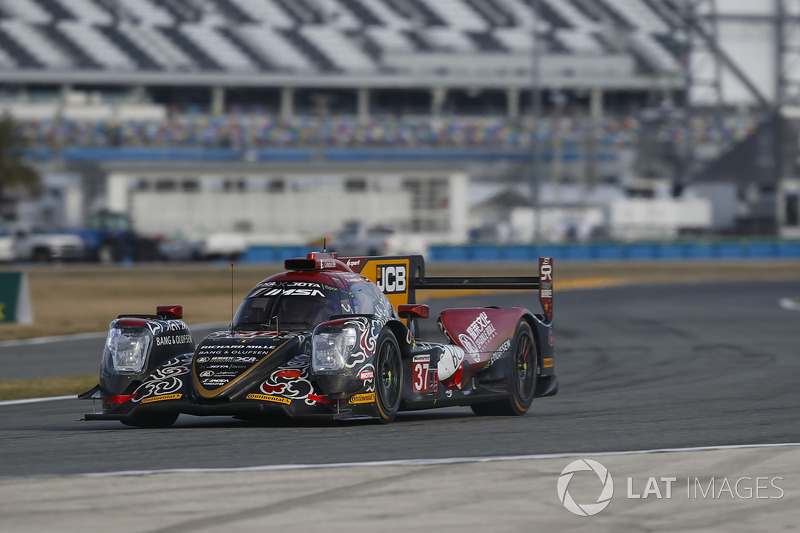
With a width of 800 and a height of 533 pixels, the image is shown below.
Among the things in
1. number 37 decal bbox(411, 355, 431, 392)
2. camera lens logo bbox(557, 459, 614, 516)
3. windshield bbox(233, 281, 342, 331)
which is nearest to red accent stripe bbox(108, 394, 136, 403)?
windshield bbox(233, 281, 342, 331)

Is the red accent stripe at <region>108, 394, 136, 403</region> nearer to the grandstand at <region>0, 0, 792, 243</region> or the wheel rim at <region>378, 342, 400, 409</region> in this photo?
the wheel rim at <region>378, 342, 400, 409</region>

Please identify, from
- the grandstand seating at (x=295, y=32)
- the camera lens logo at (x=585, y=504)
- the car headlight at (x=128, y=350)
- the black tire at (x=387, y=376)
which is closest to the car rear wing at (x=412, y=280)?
the black tire at (x=387, y=376)

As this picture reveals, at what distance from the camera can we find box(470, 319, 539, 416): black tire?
1087 cm

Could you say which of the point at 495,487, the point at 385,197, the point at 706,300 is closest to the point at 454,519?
the point at 495,487

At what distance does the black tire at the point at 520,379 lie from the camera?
10867mm

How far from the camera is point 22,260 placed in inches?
1992

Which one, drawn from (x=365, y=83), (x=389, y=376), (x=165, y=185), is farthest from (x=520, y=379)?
(x=365, y=83)

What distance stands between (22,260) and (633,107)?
45.6 meters

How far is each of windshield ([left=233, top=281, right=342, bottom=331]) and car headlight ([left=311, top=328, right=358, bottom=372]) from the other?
0.66 m

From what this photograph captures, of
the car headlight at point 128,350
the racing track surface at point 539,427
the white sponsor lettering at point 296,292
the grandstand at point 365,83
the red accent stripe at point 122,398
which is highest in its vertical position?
the grandstand at point 365,83

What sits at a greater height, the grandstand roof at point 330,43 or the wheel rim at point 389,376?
the grandstand roof at point 330,43

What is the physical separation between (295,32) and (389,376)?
72.5 meters

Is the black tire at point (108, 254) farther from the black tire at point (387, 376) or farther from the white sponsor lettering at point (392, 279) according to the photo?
the black tire at point (387, 376)

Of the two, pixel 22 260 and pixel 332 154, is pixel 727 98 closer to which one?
pixel 332 154
